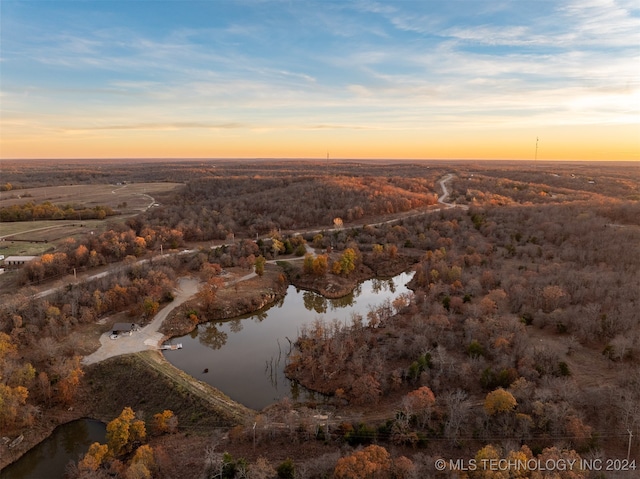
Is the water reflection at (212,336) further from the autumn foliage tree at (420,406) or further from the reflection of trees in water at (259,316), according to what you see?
the autumn foliage tree at (420,406)

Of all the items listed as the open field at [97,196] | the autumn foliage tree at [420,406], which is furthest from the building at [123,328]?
the open field at [97,196]

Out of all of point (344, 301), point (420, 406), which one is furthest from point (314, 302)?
point (420, 406)

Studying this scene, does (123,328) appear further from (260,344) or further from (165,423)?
(165,423)

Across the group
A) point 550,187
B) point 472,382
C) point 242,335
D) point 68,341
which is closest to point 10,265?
point 68,341

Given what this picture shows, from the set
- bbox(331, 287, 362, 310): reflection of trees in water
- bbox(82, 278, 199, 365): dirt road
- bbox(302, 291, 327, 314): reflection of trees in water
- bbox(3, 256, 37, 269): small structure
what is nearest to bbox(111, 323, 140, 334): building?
bbox(82, 278, 199, 365): dirt road

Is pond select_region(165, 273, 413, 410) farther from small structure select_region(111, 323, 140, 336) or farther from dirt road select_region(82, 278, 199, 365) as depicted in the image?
small structure select_region(111, 323, 140, 336)
